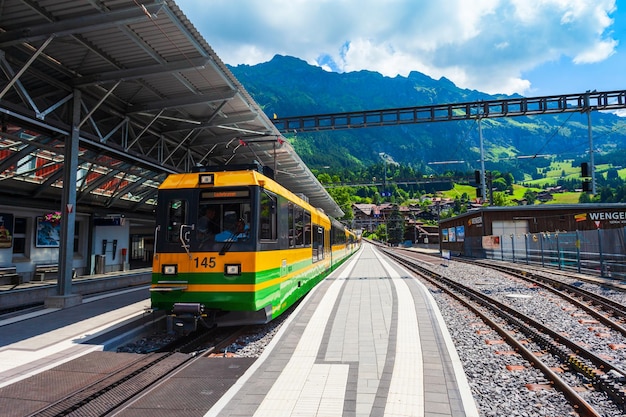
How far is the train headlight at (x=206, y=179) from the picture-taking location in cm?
688

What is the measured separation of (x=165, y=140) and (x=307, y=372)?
1092 cm

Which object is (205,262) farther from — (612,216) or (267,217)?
(612,216)

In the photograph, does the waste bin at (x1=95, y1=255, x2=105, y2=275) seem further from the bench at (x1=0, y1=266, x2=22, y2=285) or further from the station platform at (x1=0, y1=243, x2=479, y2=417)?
the station platform at (x1=0, y1=243, x2=479, y2=417)

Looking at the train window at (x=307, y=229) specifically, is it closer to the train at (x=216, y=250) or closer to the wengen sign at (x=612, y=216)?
the train at (x=216, y=250)

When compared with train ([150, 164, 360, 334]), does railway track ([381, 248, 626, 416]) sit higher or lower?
lower

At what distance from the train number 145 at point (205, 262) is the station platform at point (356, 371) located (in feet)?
5.59

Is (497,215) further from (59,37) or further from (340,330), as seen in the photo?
(59,37)

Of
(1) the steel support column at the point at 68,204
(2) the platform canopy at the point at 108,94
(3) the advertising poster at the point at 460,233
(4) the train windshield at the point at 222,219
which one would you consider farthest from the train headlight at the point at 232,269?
(3) the advertising poster at the point at 460,233

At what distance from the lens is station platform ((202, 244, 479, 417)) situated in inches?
159

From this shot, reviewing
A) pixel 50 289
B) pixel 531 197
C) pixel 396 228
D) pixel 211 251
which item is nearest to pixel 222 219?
pixel 211 251

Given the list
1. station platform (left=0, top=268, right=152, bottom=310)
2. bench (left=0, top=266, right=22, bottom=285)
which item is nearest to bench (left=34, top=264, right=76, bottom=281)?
station platform (left=0, top=268, right=152, bottom=310)

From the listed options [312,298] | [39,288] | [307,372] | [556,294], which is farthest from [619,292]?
[39,288]

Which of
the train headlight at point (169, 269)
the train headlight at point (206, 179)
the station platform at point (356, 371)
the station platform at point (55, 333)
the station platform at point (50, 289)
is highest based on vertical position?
the train headlight at point (206, 179)

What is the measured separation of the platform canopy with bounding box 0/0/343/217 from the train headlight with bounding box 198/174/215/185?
2.98 meters
